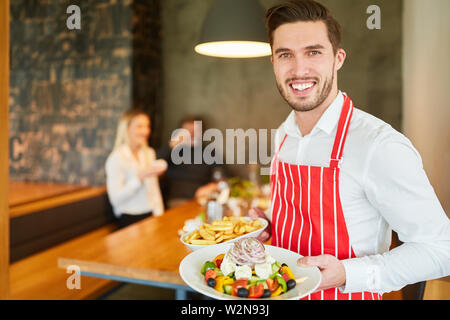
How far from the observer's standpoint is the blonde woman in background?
278cm

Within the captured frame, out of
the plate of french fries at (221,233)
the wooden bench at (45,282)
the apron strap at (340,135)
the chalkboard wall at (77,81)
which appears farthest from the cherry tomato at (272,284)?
the chalkboard wall at (77,81)

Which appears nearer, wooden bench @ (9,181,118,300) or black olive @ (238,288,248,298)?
black olive @ (238,288,248,298)

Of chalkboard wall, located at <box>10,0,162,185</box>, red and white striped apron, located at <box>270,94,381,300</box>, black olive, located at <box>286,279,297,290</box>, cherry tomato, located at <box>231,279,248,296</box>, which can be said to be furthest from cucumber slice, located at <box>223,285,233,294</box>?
chalkboard wall, located at <box>10,0,162,185</box>

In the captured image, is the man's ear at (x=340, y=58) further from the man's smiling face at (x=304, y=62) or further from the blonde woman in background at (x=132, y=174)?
the blonde woman in background at (x=132, y=174)

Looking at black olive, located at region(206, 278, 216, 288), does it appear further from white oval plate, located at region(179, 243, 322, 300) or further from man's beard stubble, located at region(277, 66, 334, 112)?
man's beard stubble, located at region(277, 66, 334, 112)

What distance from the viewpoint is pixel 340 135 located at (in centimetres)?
85

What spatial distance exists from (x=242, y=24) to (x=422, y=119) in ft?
2.81

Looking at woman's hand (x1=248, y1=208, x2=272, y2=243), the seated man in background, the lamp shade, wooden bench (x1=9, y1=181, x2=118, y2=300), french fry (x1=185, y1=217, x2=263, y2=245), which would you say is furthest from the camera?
the seated man in background

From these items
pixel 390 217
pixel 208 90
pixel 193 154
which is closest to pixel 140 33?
pixel 208 90

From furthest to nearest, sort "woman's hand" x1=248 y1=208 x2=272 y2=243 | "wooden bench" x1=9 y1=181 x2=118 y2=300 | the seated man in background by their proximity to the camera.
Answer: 1. the seated man in background
2. "wooden bench" x1=9 y1=181 x2=118 y2=300
3. "woman's hand" x1=248 y1=208 x2=272 y2=243

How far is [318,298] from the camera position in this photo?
934 millimetres

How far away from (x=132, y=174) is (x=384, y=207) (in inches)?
89.3

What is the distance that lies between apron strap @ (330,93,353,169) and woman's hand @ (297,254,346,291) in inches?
7.7

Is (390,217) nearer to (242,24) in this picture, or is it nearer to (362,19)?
(362,19)
